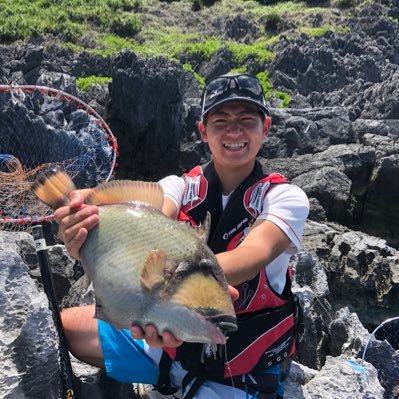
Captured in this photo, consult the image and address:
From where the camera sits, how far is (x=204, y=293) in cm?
205

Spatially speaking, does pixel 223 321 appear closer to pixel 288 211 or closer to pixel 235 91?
pixel 288 211

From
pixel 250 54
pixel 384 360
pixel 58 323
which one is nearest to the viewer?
pixel 58 323

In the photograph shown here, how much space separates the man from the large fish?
26.4 inches

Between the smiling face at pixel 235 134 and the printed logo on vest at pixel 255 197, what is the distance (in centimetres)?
18

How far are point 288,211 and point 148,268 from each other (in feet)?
3.96

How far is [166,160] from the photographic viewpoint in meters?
12.1

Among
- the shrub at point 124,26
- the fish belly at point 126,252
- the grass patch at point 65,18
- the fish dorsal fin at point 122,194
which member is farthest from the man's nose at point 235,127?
the shrub at point 124,26

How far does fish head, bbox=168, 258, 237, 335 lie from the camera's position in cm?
203

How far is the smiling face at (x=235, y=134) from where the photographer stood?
3.30 meters

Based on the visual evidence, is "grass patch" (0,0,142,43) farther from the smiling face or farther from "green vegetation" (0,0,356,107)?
the smiling face

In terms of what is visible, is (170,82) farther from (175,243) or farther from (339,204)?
(175,243)

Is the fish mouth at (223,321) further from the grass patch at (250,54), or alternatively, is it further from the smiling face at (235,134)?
the grass patch at (250,54)

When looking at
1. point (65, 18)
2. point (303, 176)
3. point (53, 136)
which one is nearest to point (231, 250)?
point (53, 136)

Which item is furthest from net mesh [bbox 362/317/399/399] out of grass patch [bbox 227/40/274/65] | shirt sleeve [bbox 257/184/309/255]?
grass patch [bbox 227/40/274/65]
